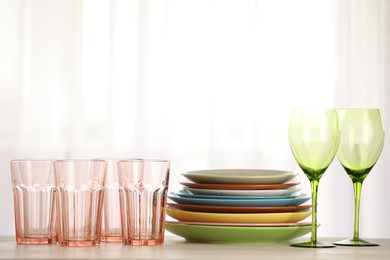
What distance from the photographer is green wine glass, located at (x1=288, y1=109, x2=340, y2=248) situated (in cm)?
136

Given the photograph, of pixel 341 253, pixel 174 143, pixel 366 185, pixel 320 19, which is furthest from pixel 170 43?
pixel 341 253

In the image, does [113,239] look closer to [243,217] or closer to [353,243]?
[243,217]

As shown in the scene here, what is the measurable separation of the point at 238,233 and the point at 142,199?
178 mm

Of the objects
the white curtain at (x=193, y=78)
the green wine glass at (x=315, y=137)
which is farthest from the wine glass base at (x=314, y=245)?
the white curtain at (x=193, y=78)

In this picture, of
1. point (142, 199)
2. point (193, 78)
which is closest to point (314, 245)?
point (142, 199)

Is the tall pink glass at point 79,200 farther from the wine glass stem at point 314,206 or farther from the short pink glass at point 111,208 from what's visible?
the wine glass stem at point 314,206

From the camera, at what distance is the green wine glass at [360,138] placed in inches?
55.9

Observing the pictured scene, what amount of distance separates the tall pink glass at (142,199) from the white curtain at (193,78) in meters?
1.93

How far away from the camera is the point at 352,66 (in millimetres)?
3328

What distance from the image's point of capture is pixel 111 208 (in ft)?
4.58

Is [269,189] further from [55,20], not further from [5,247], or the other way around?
[55,20]

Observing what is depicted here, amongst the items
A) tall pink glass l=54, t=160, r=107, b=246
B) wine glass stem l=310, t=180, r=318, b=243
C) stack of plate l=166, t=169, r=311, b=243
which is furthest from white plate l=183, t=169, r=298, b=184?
tall pink glass l=54, t=160, r=107, b=246

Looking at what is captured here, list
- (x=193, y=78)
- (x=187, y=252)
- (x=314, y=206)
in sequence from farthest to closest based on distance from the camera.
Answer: (x=193, y=78) < (x=314, y=206) < (x=187, y=252)

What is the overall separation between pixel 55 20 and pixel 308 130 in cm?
210
